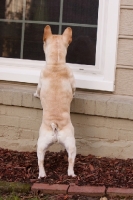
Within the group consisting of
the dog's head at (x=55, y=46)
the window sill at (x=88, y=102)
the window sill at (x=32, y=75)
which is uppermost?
the dog's head at (x=55, y=46)

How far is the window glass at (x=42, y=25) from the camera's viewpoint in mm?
7113

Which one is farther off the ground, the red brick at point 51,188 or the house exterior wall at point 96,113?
the house exterior wall at point 96,113

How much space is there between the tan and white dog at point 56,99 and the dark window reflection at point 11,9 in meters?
1.05

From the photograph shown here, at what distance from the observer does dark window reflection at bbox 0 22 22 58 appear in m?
7.40

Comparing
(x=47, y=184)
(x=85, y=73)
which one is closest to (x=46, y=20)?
(x=85, y=73)

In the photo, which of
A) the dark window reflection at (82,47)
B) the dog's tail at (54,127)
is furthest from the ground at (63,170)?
the dark window reflection at (82,47)

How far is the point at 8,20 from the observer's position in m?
7.40

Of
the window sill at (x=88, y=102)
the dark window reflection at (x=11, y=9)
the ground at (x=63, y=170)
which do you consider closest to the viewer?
the ground at (x=63, y=170)

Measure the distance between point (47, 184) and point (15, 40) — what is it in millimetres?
A: 2314

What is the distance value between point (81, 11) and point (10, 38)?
42.1 inches

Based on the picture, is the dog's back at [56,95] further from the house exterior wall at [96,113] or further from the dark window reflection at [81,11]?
the dark window reflection at [81,11]

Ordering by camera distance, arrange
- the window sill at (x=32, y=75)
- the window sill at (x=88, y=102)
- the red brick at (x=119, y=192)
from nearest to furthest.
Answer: the red brick at (x=119, y=192)
the window sill at (x=88, y=102)
the window sill at (x=32, y=75)

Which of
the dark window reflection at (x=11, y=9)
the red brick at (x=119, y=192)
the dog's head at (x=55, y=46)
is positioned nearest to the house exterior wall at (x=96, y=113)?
the dog's head at (x=55, y=46)

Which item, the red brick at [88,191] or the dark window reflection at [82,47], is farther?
the dark window reflection at [82,47]
